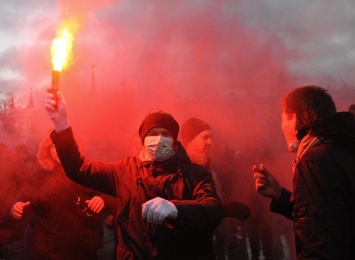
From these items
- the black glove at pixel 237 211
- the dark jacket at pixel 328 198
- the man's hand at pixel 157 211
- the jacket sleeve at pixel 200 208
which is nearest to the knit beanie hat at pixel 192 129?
the black glove at pixel 237 211

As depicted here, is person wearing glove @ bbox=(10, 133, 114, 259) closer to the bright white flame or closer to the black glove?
the bright white flame

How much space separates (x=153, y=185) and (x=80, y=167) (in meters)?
0.53

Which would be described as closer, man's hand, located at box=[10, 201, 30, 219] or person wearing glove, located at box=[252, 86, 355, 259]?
person wearing glove, located at box=[252, 86, 355, 259]

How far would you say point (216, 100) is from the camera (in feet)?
24.6

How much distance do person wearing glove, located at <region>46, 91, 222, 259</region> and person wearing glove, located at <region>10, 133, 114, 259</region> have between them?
60cm

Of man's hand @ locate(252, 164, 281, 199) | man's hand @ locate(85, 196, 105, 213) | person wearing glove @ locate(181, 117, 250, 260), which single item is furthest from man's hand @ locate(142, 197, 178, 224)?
person wearing glove @ locate(181, 117, 250, 260)

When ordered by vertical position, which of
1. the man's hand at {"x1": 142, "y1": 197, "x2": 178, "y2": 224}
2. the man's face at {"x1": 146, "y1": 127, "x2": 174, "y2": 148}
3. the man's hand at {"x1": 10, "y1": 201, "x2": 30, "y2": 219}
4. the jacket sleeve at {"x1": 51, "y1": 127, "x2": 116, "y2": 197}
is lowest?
the man's hand at {"x1": 10, "y1": 201, "x2": 30, "y2": 219}

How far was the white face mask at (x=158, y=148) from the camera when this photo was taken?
2.28 meters

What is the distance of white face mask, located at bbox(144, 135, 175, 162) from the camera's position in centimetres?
228

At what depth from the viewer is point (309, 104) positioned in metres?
1.88

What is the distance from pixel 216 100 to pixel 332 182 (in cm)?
603

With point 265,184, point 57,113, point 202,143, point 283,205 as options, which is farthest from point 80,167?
point 202,143

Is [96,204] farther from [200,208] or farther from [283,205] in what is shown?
[283,205]

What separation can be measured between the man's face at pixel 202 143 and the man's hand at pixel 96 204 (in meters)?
1.42
